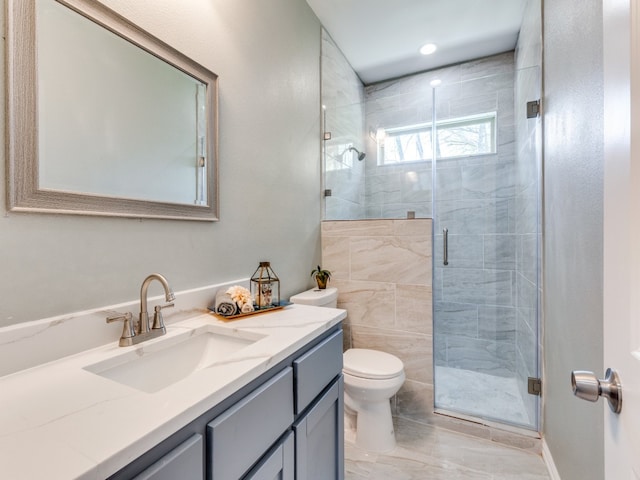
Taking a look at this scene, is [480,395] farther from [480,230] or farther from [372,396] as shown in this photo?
[480,230]

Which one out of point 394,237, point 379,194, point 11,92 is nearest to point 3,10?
point 11,92

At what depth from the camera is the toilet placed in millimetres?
1651

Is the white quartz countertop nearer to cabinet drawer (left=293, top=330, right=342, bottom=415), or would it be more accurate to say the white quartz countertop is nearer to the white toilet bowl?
cabinet drawer (left=293, top=330, right=342, bottom=415)

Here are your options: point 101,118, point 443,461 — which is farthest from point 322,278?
point 101,118

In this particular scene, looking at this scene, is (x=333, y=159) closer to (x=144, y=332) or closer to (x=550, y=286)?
(x=550, y=286)

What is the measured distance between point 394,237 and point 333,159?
0.86 m

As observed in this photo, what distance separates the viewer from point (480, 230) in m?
2.51

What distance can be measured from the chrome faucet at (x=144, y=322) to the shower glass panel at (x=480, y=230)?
6.22 ft

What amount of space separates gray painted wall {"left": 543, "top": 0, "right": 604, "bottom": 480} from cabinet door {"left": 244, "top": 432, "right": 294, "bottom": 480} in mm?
928

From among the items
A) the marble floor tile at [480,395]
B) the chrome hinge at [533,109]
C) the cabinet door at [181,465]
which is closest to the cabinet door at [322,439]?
the cabinet door at [181,465]

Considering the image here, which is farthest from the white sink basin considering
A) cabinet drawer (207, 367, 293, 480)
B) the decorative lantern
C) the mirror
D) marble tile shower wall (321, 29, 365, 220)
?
marble tile shower wall (321, 29, 365, 220)

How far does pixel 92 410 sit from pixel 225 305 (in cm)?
65

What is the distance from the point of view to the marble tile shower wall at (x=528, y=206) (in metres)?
1.79

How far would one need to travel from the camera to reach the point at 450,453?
169 centimetres
